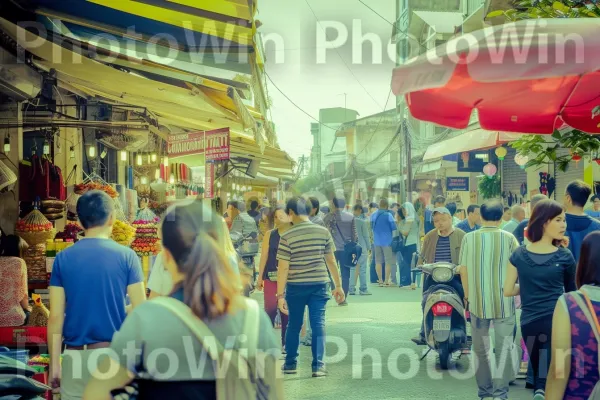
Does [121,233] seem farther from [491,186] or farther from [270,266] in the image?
[491,186]

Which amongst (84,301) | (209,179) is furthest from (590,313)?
(209,179)

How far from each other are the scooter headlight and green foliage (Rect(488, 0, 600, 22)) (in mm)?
2978

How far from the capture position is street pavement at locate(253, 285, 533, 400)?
7.04m

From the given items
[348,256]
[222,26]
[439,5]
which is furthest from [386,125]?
[222,26]

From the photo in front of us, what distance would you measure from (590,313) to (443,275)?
4466 millimetres

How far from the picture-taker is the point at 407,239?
52.2ft

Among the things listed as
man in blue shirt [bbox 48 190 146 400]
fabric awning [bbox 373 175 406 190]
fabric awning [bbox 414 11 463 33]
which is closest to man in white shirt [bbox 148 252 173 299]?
man in blue shirt [bbox 48 190 146 400]

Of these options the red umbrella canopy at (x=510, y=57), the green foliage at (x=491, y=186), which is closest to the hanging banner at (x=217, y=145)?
the red umbrella canopy at (x=510, y=57)

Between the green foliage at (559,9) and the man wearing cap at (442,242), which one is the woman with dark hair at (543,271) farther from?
the man wearing cap at (442,242)

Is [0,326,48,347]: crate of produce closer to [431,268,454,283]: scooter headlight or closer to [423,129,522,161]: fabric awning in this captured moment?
[431,268,454,283]: scooter headlight

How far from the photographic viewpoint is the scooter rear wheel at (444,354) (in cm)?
795

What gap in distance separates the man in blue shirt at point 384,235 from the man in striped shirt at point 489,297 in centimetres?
904

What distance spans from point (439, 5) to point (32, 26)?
38053mm

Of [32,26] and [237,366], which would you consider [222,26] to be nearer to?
[32,26]
